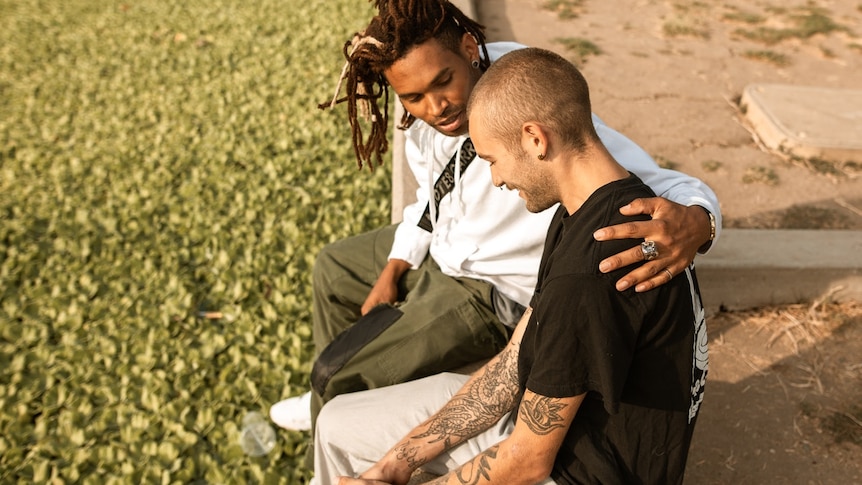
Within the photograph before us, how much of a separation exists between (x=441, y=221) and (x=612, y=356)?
4.90ft

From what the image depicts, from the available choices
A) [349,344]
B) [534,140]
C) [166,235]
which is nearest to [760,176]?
[349,344]

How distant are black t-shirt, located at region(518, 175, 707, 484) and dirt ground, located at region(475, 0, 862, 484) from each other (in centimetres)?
110

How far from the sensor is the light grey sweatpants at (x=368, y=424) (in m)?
2.34

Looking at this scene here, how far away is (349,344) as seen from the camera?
2770 mm

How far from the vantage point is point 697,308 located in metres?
1.96

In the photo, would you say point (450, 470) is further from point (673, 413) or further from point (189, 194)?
point (189, 194)

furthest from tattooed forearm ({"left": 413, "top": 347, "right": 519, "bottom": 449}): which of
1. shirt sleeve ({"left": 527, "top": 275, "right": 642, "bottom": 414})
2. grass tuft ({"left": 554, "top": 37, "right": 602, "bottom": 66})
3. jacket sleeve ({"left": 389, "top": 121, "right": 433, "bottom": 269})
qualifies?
grass tuft ({"left": 554, "top": 37, "right": 602, "bottom": 66})

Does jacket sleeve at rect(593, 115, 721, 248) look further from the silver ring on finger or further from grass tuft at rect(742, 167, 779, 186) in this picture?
grass tuft at rect(742, 167, 779, 186)

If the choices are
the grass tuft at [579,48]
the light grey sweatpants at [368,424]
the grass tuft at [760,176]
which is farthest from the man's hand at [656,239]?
the grass tuft at [579,48]

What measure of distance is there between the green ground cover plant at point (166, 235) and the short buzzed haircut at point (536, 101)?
1.99m

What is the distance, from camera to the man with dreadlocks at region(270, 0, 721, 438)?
2.57 metres

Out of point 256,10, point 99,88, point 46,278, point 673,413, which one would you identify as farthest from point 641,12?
point 673,413

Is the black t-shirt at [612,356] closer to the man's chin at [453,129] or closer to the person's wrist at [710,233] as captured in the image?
the person's wrist at [710,233]

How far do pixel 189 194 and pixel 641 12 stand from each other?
5220 mm
